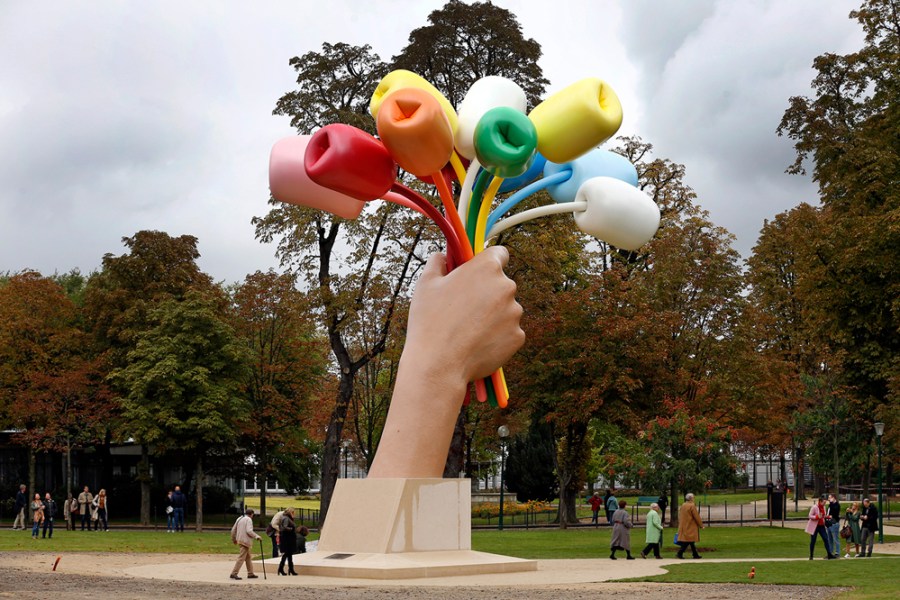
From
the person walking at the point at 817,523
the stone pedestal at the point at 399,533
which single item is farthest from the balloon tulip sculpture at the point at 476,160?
the person walking at the point at 817,523

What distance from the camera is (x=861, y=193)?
1233 inches

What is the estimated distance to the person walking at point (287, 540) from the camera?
1855 centimetres

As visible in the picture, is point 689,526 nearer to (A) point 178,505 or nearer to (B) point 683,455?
(B) point 683,455

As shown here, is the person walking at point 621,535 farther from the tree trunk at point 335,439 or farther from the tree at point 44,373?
the tree at point 44,373

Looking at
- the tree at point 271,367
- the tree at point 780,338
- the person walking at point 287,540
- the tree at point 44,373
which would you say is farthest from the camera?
the tree at point 271,367

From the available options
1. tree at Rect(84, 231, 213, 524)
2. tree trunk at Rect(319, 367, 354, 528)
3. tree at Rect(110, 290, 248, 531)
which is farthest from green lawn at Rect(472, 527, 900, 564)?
tree at Rect(84, 231, 213, 524)

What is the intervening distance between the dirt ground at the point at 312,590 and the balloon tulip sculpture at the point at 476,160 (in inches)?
230

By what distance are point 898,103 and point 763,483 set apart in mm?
51349

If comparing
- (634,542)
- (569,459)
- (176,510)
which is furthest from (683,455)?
(176,510)

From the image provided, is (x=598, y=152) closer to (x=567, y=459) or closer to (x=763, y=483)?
(x=567, y=459)

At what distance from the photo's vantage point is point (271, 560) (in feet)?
67.4

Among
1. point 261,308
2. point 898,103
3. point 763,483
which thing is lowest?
point 763,483

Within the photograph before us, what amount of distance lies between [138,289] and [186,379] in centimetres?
588

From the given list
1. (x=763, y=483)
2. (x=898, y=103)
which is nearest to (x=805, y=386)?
(x=898, y=103)
